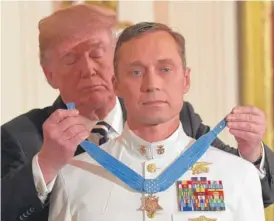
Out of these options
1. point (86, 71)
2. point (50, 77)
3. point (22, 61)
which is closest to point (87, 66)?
point (86, 71)

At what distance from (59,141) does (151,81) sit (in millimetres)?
152

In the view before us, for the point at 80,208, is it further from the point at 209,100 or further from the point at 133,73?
the point at 209,100

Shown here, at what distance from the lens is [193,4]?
3.77ft

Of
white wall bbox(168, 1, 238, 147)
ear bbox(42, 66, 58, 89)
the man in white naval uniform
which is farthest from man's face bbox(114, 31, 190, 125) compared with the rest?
white wall bbox(168, 1, 238, 147)

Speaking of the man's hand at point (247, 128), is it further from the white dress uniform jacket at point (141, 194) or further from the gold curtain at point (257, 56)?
the gold curtain at point (257, 56)

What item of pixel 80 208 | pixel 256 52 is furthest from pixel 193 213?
pixel 256 52

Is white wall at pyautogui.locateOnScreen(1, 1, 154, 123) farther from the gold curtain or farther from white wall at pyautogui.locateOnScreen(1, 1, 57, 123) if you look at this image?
the gold curtain

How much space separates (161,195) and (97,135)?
0.19 meters

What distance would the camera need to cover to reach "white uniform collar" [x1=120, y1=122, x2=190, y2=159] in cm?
78

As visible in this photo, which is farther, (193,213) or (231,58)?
(231,58)

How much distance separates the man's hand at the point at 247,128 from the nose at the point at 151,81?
119 millimetres

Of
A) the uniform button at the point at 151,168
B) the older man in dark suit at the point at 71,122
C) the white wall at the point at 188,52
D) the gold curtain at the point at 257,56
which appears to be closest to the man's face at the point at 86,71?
the older man in dark suit at the point at 71,122

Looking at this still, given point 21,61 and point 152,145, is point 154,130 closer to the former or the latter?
point 152,145

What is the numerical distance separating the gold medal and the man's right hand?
12 cm
